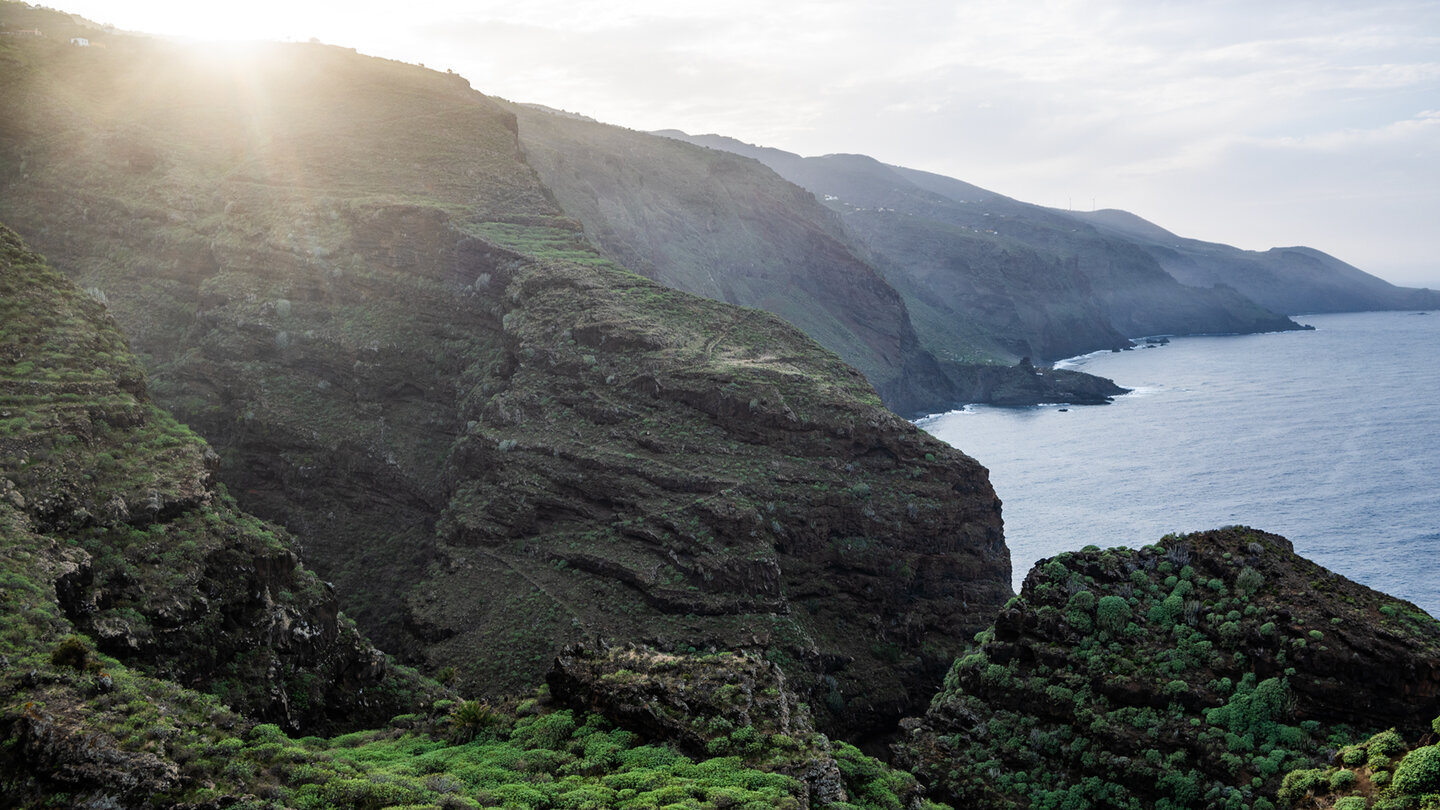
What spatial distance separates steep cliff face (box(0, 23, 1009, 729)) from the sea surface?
34.1 metres

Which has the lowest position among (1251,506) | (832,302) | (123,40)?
(1251,506)

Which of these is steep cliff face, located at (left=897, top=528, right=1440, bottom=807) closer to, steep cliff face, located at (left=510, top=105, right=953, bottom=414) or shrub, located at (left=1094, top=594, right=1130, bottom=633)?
shrub, located at (left=1094, top=594, right=1130, bottom=633)

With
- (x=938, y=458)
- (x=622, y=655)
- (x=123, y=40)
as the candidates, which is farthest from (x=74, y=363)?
(x=123, y=40)

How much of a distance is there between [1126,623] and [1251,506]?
2993 inches

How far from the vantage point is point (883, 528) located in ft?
181

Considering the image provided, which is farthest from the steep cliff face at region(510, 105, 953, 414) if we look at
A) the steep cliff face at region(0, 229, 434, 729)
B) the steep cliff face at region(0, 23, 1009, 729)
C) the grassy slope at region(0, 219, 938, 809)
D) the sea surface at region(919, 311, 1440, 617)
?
the grassy slope at region(0, 219, 938, 809)

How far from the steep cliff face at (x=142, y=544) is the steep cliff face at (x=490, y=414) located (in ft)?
38.0

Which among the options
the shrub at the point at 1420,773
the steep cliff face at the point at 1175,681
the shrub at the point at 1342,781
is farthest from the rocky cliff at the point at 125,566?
the shrub at the point at 1342,781

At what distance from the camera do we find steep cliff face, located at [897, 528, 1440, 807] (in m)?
28.5

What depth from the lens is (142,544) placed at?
3259cm

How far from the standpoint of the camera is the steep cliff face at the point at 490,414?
5062 cm

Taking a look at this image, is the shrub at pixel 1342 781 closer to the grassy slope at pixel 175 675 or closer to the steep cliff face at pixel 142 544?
the grassy slope at pixel 175 675

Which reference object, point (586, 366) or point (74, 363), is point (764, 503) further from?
point (74, 363)

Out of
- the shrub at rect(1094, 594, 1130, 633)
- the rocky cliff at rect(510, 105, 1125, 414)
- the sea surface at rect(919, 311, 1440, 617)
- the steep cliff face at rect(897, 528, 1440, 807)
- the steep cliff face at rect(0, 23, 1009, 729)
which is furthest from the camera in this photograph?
the rocky cliff at rect(510, 105, 1125, 414)
